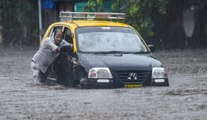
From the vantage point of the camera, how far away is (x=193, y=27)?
115 feet

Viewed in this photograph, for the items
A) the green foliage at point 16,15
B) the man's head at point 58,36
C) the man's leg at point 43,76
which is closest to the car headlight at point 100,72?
the man's head at point 58,36

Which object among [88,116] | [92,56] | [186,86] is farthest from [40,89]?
[88,116]

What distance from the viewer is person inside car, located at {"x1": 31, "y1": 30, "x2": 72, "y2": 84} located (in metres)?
16.2

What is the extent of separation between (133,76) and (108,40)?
1.68 metres

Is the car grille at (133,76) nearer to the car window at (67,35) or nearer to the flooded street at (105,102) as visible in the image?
the flooded street at (105,102)

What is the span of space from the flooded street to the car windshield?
1093 mm

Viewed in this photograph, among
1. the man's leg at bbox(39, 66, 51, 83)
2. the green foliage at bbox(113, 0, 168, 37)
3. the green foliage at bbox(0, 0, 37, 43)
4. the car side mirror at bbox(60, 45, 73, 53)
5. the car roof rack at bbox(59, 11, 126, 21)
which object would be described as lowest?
the green foliage at bbox(0, 0, 37, 43)

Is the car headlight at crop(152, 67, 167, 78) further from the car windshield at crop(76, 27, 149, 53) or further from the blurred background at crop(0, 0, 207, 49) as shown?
the blurred background at crop(0, 0, 207, 49)

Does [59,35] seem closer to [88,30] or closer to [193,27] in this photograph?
[88,30]

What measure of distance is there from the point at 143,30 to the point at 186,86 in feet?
53.3

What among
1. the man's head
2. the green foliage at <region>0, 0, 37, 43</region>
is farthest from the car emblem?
the green foliage at <region>0, 0, 37, 43</region>

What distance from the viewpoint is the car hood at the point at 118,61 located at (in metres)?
14.5

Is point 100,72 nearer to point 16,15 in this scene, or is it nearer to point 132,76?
point 132,76

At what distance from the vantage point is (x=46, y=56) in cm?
1638
